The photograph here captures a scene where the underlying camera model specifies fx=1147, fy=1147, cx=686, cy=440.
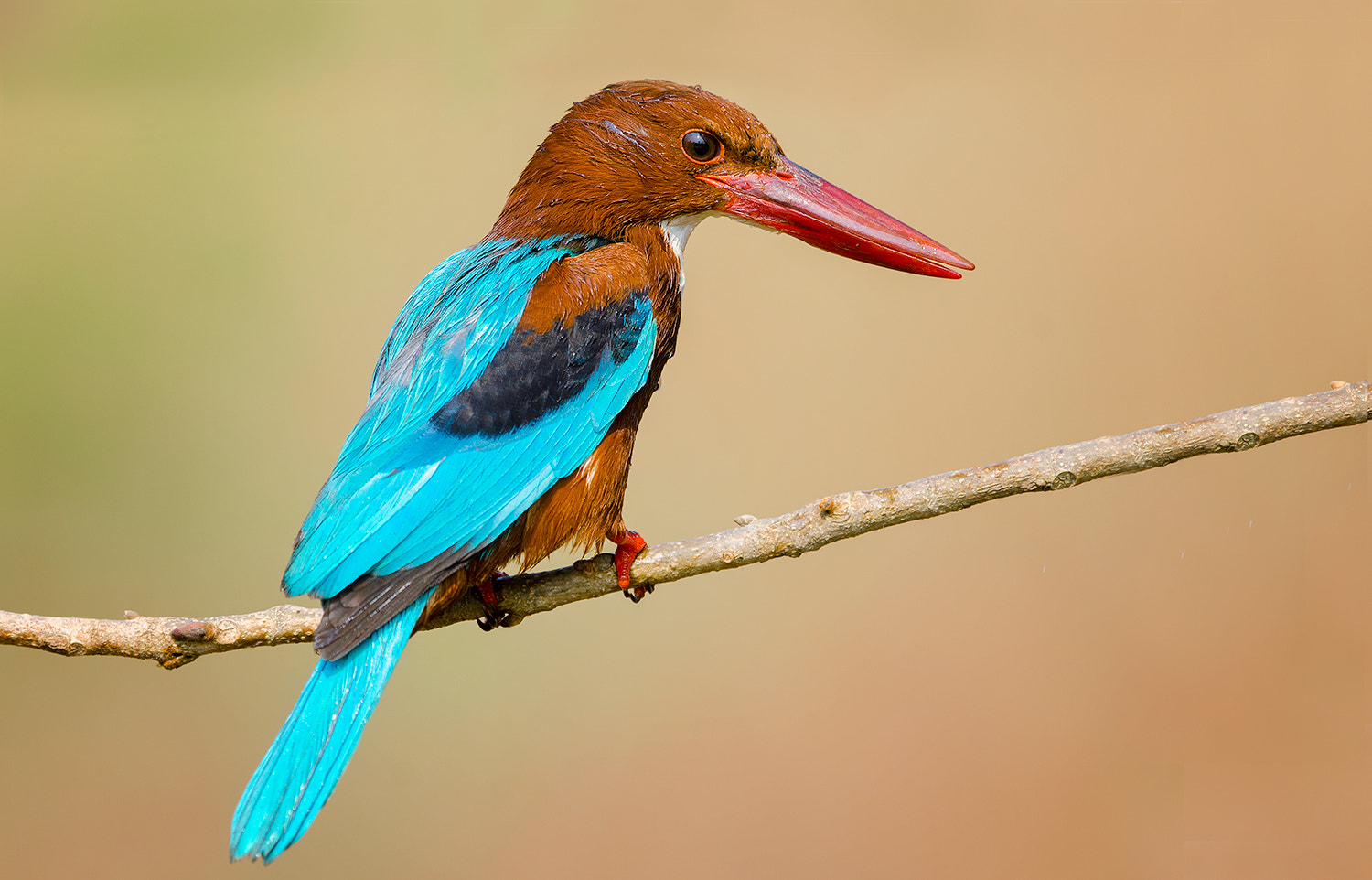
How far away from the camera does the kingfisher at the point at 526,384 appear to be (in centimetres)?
155

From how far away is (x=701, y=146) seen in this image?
1.98 meters

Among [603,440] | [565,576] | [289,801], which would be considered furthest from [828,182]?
[289,801]

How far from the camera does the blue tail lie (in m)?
1.50

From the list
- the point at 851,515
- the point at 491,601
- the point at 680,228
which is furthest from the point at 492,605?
the point at 680,228

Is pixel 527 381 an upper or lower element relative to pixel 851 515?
upper

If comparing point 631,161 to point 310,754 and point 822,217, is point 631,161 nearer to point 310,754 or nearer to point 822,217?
point 822,217

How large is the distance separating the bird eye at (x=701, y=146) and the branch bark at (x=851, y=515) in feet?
2.20

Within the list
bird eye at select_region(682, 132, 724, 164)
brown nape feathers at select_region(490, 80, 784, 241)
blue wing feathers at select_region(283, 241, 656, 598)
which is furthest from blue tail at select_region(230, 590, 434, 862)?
bird eye at select_region(682, 132, 724, 164)

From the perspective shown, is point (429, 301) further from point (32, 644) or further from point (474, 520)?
point (32, 644)

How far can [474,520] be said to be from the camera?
1.63 m

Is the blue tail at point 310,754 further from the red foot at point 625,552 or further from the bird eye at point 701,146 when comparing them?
the bird eye at point 701,146

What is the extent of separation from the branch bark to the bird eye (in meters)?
0.67

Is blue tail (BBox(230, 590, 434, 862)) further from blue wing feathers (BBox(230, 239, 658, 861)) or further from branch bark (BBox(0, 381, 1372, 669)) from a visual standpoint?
branch bark (BBox(0, 381, 1372, 669))

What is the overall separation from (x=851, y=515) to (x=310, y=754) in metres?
0.81
